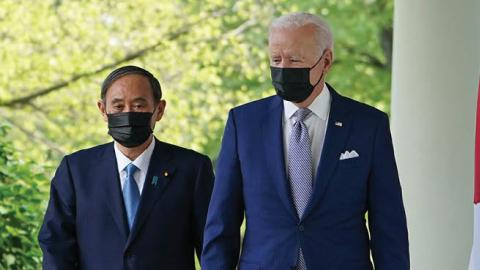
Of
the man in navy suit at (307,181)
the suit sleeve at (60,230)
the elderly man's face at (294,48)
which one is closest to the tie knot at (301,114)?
the man in navy suit at (307,181)

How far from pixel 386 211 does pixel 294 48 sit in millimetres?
675

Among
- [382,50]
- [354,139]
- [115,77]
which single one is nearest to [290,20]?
[354,139]

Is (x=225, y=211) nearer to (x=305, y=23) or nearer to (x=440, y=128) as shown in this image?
(x=305, y=23)

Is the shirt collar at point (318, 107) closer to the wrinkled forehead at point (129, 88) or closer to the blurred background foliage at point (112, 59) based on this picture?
the wrinkled forehead at point (129, 88)

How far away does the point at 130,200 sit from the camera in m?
5.12

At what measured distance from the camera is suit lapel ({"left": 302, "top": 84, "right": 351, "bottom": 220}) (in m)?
4.59

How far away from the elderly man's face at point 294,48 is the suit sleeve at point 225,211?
0.32 m

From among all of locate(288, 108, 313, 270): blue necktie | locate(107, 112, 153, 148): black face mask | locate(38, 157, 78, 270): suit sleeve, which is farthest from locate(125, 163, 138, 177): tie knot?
locate(288, 108, 313, 270): blue necktie

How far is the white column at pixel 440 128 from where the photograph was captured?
6938 mm

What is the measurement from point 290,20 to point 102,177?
107 centimetres

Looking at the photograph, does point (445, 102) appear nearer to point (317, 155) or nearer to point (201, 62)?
point (317, 155)

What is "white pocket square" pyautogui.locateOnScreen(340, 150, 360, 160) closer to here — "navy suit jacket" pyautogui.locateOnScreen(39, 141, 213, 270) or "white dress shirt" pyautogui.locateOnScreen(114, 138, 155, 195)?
"navy suit jacket" pyautogui.locateOnScreen(39, 141, 213, 270)

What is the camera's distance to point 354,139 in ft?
15.4

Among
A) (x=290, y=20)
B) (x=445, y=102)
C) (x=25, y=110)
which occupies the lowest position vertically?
(x=25, y=110)
